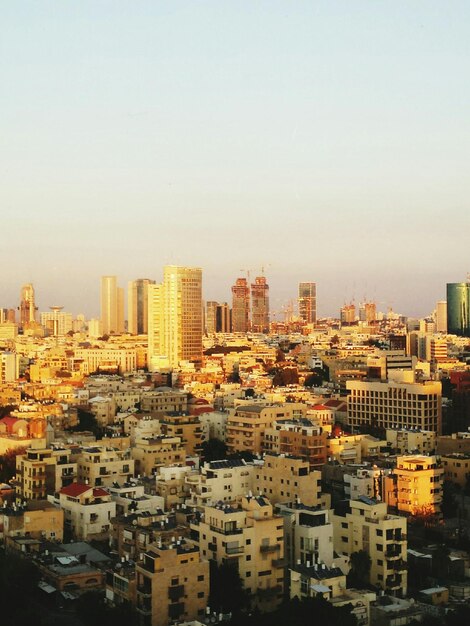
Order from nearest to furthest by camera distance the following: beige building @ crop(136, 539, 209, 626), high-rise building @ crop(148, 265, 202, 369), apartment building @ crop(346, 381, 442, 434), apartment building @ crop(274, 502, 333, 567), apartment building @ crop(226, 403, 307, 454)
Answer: beige building @ crop(136, 539, 209, 626) < apartment building @ crop(274, 502, 333, 567) < apartment building @ crop(226, 403, 307, 454) < apartment building @ crop(346, 381, 442, 434) < high-rise building @ crop(148, 265, 202, 369)

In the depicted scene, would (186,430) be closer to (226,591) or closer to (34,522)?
(34,522)

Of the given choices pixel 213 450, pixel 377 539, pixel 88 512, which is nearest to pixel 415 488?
pixel 377 539

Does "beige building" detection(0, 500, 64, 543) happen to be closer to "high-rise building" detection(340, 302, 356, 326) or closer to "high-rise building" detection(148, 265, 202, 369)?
"high-rise building" detection(148, 265, 202, 369)

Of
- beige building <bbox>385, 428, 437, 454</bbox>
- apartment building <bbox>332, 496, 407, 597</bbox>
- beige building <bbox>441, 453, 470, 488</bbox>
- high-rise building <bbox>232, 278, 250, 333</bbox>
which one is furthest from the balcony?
high-rise building <bbox>232, 278, 250, 333</bbox>

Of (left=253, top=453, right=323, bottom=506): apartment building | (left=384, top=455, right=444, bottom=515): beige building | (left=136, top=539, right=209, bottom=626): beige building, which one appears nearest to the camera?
(left=136, top=539, right=209, bottom=626): beige building

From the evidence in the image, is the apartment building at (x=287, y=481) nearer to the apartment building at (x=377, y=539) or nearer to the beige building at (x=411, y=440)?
the apartment building at (x=377, y=539)

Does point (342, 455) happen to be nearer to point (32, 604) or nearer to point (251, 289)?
point (32, 604)

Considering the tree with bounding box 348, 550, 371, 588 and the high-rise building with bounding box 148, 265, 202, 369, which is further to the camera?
the high-rise building with bounding box 148, 265, 202, 369
